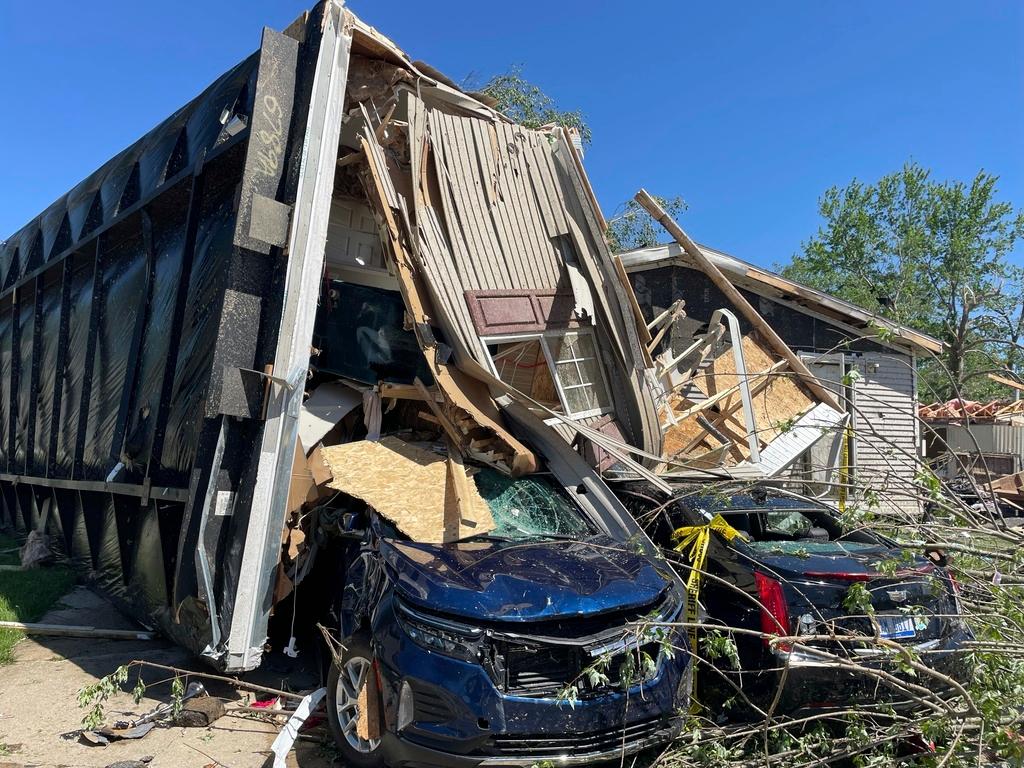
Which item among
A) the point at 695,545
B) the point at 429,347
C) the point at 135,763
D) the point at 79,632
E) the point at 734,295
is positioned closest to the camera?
the point at 135,763

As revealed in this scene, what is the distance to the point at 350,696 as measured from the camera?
13.7 ft

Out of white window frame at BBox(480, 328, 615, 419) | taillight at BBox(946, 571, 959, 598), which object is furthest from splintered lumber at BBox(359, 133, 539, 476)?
taillight at BBox(946, 571, 959, 598)

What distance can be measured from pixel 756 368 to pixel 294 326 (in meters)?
7.06

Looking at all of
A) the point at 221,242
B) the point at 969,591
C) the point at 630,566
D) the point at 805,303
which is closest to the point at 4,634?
the point at 221,242

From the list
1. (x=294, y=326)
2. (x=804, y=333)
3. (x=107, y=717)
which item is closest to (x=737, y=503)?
(x=294, y=326)

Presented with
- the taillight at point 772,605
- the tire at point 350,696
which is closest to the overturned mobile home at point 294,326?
the tire at point 350,696

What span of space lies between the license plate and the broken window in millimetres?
3590

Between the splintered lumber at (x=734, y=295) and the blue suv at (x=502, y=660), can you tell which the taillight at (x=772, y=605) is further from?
the splintered lumber at (x=734, y=295)

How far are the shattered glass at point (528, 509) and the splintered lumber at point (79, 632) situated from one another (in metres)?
3.19

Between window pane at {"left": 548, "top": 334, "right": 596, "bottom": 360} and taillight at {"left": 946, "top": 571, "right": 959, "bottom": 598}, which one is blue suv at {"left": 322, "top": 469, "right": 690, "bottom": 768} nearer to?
taillight at {"left": 946, "top": 571, "right": 959, "bottom": 598}

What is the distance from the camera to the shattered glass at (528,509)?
5.27 m

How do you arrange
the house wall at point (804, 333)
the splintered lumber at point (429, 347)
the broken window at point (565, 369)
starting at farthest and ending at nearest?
the house wall at point (804, 333) < the broken window at point (565, 369) < the splintered lumber at point (429, 347)

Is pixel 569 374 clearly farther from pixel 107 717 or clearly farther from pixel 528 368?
pixel 107 717

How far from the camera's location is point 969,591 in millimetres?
4328
